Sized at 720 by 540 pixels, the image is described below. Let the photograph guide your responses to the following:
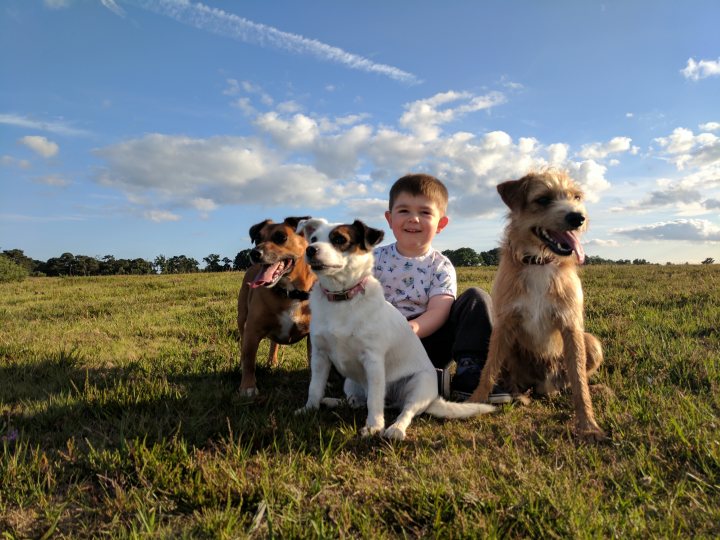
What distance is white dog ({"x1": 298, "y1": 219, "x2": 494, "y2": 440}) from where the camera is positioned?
3.60m

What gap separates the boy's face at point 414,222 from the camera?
4773mm

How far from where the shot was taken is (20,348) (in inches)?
253

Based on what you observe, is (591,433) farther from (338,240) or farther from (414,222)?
(414,222)

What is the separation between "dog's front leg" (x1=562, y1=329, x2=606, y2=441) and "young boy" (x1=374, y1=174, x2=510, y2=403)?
917mm

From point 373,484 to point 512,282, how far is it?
2.14 metres

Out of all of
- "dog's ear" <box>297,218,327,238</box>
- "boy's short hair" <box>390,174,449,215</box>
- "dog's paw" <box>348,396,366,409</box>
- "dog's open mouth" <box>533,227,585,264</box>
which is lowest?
"dog's paw" <box>348,396,366,409</box>

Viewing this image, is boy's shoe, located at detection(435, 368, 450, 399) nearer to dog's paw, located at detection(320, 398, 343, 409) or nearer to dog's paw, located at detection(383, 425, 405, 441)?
dog's paw, located at detection(320, 398, 343, 409)

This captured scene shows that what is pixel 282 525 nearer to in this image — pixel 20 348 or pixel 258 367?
pixel 258 367

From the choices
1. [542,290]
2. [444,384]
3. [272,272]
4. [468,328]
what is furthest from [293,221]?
[542,290]


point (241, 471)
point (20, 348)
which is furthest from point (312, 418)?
point (20, 348)

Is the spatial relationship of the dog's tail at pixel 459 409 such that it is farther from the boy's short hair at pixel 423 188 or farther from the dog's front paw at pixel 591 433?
the boy's short hair at pixel 423 188

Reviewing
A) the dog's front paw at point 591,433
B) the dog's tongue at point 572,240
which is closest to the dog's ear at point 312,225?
the dog's tongue at point 572,240

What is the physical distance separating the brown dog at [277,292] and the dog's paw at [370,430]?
5.83 ft

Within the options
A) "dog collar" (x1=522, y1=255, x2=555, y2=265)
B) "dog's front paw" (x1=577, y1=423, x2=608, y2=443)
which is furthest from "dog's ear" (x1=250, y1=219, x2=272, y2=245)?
"dog's front paw" (x1=577, y1=423, x2=608, y2=443)
